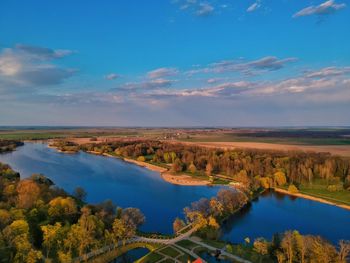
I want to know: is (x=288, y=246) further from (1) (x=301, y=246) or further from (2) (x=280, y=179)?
(2) (x=280, y=179)

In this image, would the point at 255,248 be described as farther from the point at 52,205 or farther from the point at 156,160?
the point at 156,160

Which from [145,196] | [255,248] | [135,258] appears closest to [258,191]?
[145,196]

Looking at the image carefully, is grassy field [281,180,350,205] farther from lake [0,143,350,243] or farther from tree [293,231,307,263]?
tree [293,231,307,263]

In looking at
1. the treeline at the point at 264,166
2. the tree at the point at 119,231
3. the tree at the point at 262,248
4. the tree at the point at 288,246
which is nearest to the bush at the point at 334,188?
the treeline at the point at 264,166

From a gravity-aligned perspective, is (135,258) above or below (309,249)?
below

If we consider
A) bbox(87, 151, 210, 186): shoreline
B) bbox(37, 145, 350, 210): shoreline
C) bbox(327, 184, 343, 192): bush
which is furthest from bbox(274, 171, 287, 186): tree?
bbox(87, 151, 210, 186): shoreline

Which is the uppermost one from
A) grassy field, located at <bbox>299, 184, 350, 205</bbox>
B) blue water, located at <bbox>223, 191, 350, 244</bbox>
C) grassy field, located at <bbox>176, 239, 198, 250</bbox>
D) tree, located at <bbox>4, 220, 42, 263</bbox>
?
tree, located at <bbox>4, 220, 42, 263</bbox>

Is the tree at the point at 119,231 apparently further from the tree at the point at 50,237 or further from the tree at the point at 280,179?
the tree at the point at 280,179

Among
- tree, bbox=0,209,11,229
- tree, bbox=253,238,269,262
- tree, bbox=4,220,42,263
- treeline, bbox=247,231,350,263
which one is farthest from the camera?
tree, bbox=253,238,269,262

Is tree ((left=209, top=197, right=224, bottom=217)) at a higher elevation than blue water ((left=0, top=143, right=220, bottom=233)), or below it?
higher
